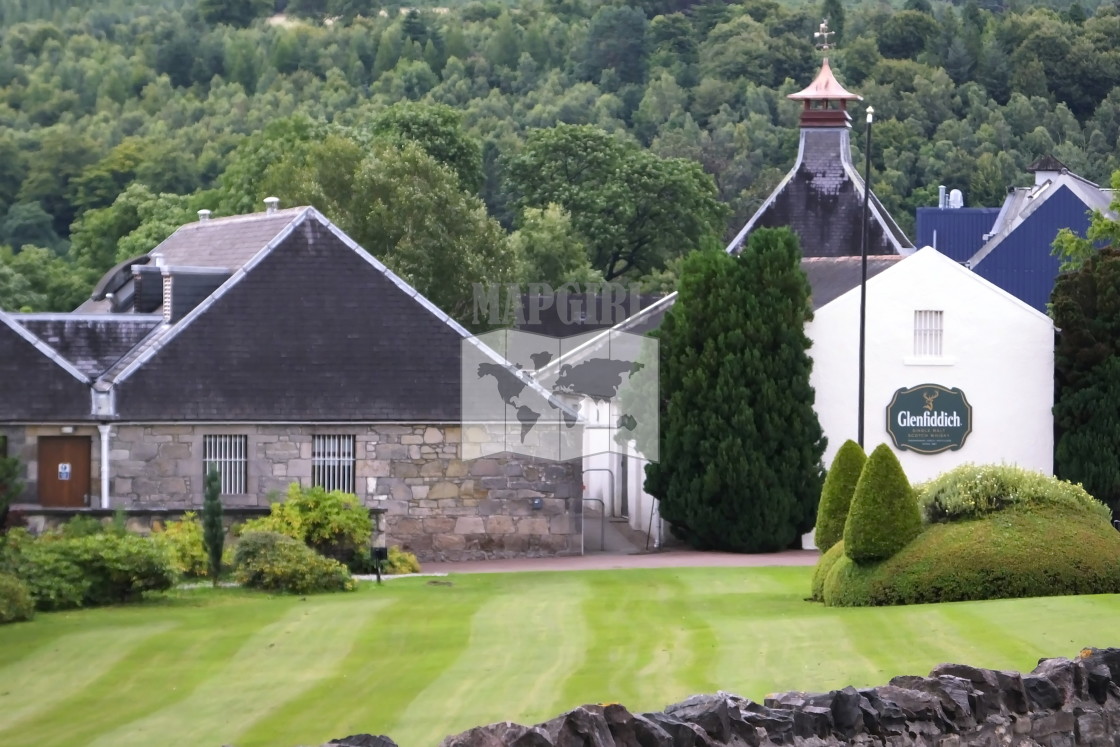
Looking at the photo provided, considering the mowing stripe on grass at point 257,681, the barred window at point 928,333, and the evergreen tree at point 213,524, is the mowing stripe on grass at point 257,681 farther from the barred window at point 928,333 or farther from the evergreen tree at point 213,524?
the barred window at point 928,333

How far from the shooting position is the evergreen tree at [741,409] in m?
33.8

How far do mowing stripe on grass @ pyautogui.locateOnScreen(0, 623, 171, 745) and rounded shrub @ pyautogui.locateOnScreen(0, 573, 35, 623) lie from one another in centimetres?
126

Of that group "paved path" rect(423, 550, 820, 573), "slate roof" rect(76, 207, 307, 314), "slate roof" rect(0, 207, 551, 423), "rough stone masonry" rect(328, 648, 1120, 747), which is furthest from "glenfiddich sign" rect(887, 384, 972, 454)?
"rough stone masonry" rect(328, 648, 1120, 747)

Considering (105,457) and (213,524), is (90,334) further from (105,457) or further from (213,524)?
(213,524)

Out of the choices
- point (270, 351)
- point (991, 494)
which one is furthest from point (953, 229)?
point (991, 494)

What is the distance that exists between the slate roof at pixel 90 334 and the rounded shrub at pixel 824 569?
47.1ft

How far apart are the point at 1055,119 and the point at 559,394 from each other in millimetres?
95640

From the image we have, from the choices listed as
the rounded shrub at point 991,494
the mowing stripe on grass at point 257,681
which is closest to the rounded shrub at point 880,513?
the rounded shrub at point 991,494

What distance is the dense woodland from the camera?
6962 cm

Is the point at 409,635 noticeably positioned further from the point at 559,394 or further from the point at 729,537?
the point at 559,394

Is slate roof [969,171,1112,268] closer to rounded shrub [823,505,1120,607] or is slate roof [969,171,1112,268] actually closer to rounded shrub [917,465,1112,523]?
rounded shrub [917,465,1112,523]

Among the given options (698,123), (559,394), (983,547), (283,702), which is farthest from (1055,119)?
(283,702)

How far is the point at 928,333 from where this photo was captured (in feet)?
116

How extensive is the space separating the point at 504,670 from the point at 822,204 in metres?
38.9
